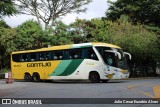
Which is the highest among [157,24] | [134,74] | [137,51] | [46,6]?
[46,6]

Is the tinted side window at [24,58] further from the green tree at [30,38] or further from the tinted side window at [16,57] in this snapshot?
the green tree at [30,38]

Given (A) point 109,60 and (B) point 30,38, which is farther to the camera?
(B) point 30,38

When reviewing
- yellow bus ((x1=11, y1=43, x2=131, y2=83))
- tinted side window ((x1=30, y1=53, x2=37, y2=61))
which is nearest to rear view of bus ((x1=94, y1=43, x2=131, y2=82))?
yellow bus ((x1=11, y1=43, x2=131, y2=83))

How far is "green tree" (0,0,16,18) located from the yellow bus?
10.4 metres

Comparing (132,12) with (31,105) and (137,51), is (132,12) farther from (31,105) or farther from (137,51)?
(31,105)

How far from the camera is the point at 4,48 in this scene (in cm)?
4784

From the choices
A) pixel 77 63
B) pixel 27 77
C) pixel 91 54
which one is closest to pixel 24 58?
pixel 27 77

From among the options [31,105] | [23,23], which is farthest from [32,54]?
[31,105]

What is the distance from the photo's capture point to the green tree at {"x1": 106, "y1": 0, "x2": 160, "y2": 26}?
50.2 metres

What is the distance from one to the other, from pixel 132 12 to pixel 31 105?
40.2 meters

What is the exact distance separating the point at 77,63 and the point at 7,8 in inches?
466

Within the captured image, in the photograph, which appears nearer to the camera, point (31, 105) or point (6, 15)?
point (31, 105)

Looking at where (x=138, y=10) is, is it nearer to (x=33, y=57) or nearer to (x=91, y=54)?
(x=33, y=57)

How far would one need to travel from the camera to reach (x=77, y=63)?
30562 mm
